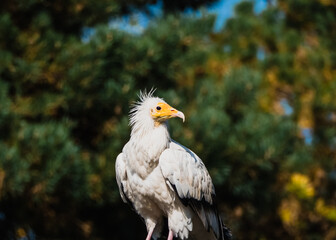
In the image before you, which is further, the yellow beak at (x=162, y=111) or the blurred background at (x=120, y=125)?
the blurred background at (x=120, y=125)

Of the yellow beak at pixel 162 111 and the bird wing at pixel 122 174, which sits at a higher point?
the yellow beak at pixel 162 111

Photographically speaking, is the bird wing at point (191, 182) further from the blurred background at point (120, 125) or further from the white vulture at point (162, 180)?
the blurred background at point (120, 125)

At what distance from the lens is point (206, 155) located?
326 inches

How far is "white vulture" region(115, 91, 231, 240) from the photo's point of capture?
443cm

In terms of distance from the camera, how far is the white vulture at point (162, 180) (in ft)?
14.5

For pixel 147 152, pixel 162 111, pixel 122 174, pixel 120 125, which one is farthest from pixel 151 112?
pixel 120 125

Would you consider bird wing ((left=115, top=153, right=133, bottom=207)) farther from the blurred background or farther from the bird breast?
the blurred background

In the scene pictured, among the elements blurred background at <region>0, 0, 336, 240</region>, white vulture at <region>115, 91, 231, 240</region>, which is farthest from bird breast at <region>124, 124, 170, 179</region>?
blurred background at <region>0, 0, 336, 240</region>

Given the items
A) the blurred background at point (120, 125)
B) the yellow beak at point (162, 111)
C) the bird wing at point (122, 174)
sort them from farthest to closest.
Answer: the blurred background at point (120, 125) < the bird wing at point (122, 174) < the yellow beak at point (162, 111)

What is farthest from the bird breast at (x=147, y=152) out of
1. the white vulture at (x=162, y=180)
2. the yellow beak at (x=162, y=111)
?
the yellow beak at (x=162, y=111)

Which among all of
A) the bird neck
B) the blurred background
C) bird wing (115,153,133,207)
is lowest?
bird wing (115,153,133,207)

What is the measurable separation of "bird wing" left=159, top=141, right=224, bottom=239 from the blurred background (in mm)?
3176

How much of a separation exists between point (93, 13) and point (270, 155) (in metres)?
3.77

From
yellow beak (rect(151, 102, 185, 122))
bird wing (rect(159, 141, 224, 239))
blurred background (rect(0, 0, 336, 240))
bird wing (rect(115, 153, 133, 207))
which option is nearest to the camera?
bird wing (rect(159, 141, 224, 239))
